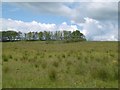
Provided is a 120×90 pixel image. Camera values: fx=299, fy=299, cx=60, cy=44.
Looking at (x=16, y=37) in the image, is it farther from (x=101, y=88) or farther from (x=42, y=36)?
(x=101, y=88)

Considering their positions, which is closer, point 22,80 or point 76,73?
point 22,80

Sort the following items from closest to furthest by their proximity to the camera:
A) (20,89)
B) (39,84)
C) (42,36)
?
(20,89) < (39,84) < (42,36)

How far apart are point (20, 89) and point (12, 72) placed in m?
3.89

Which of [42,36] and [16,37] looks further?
[42,36]

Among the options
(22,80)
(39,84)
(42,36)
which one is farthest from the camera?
(42,36)

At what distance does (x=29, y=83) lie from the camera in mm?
10211

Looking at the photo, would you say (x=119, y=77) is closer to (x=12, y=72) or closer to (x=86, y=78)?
(x=86, y=78)

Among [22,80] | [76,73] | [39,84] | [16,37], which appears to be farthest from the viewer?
[16,37]

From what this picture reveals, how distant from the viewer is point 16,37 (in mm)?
142875

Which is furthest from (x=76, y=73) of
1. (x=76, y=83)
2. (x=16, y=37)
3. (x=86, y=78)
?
(x=16, y=37)

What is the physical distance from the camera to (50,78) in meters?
11.2

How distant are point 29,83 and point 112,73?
10.9ft

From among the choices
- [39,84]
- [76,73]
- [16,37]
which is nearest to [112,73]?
[76,73]

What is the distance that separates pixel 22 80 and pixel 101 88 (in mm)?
3075
